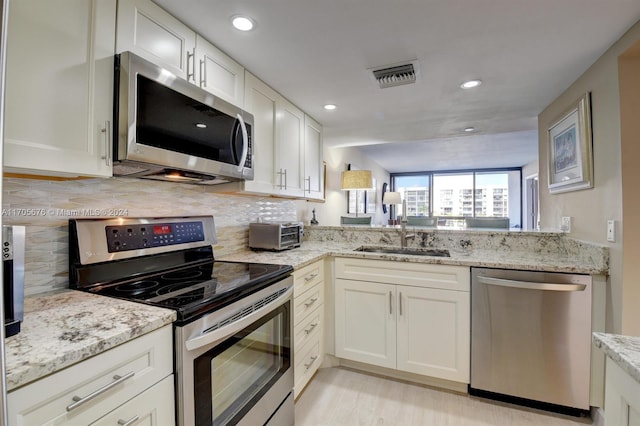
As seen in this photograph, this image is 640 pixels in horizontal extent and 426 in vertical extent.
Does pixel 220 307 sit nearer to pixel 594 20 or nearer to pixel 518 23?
pixel 518 23

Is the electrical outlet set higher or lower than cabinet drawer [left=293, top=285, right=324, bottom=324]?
higher

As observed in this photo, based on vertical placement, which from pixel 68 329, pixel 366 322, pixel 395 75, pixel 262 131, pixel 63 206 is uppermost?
pixel 395 75

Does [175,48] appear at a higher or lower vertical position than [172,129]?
higher

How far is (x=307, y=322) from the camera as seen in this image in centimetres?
195

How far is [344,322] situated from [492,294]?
1029mm

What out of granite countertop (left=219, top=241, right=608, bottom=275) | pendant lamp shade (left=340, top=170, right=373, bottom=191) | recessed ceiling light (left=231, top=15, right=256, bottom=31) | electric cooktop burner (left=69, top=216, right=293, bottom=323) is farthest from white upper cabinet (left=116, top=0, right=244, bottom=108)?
pendant lamp shade (left=340, top=170, right=373, bottom=191)

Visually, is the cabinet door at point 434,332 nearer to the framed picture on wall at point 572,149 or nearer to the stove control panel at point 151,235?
the framed picture on wall at point 572,149

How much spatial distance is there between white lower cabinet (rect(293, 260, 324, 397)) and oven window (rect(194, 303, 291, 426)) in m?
0.19

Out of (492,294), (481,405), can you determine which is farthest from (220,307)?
(481,405)

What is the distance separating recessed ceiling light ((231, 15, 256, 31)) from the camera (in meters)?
1.38

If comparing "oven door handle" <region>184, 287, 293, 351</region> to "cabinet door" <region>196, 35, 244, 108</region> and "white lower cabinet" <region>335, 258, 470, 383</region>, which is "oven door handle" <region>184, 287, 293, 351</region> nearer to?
"white lower cabinet" <region>335, 258, 470, 383</region>

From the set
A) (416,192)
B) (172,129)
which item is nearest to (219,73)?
(172,129)

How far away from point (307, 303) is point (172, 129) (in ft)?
4.29

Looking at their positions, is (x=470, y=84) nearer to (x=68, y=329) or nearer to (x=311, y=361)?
(x=311, y=361)
